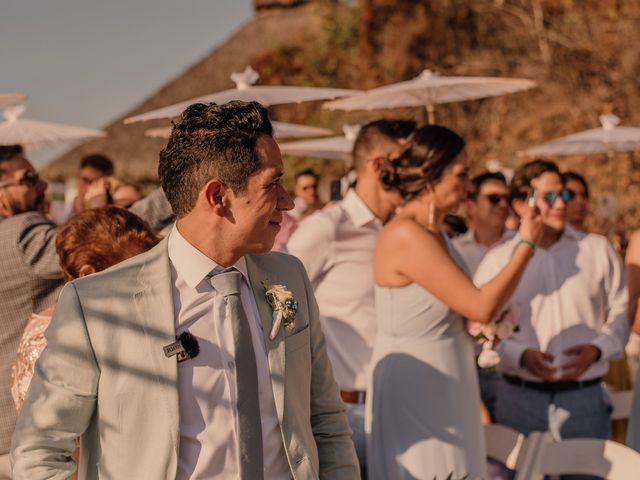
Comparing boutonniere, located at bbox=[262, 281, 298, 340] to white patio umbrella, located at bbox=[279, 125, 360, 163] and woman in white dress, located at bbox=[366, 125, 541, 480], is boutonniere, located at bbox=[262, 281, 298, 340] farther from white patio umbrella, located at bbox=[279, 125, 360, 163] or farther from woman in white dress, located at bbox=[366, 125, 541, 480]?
white patio umbrella, located at bbox=[279, 125, 360, 163]

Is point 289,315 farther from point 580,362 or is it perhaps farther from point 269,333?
point 580,362

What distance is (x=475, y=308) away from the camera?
3.95 meters

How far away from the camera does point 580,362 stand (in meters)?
5.26

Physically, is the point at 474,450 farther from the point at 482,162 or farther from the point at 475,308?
the point at 482,162

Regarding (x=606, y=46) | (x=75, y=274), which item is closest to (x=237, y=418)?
(x=75, y=274)

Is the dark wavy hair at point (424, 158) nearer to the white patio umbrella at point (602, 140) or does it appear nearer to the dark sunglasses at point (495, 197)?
the dark sunglasses at point (495, 197)

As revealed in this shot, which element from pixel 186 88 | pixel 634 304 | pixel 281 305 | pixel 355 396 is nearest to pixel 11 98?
pixel 355 396

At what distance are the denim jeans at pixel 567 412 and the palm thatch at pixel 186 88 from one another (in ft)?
84.9

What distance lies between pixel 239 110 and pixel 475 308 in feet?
6.10

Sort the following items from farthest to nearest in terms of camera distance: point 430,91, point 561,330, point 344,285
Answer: point 430,91
point 561,330
point 344,285

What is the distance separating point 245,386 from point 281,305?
0.25 m

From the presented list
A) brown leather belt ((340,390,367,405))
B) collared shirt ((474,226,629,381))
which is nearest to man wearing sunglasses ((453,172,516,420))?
collared shirt ((474,226,629,381))

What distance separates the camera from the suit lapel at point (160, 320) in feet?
7.51

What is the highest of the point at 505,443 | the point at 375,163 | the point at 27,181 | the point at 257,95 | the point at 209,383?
the point at 257,95
